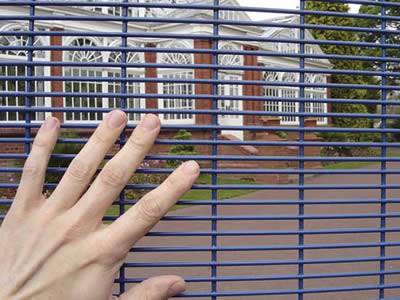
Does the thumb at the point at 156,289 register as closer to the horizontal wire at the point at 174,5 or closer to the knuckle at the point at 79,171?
the knuckle at the point at 79,171

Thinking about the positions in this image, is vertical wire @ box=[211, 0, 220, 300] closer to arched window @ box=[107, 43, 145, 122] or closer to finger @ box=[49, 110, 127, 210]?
arched window @ box=[107, 43, 145, 122]

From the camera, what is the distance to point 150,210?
1819 millimetres

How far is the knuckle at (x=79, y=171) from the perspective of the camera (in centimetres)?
181

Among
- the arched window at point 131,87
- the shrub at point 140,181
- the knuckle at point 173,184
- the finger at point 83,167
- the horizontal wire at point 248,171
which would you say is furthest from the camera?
the shrub at point 140,181

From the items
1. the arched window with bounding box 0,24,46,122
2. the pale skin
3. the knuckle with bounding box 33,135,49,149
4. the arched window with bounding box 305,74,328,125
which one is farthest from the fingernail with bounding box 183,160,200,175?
the arched window with bounding box 305,74,328,125

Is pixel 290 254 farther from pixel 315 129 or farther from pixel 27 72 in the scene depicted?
pixel 27 72

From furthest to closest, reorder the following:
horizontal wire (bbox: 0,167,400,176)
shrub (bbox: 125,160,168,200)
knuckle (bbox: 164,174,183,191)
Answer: shrub (bbox: 125,160,168,200) < horizontal wire (bbox: 0,167,400,176) < knuckle (bbox: 164,174,183,191)

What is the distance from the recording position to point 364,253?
24.9 ft

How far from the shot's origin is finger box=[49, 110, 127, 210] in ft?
5.85

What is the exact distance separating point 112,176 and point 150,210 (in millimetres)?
198

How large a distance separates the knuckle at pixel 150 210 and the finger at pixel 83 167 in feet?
0.76

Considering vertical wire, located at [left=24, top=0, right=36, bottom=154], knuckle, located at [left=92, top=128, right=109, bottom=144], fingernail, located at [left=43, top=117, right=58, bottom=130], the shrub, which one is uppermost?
vertical wire, located at [left=24, top=0, right=36, bottom=154]

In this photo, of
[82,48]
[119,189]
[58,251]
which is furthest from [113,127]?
[82,48]

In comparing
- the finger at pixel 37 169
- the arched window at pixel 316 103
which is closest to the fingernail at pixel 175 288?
the finger at pixel 37 169
